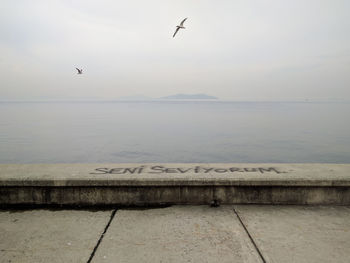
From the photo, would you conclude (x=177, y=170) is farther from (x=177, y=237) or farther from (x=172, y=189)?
(x=177, y=237)

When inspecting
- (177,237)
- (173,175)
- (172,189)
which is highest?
(173,175)

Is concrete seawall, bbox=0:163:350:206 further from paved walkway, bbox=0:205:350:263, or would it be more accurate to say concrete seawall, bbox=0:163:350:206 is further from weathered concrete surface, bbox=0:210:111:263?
weathered concrete surface, bbox=0:210:111:263

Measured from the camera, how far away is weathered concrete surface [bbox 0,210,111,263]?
287 centimetres

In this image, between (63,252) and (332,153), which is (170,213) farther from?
(332,153)

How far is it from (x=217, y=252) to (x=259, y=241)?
57 cm

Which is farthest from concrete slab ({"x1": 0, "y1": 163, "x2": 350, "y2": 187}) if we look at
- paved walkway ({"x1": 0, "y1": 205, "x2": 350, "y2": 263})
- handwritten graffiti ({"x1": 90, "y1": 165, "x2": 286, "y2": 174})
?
paved walkway ({"x1": 0, "y1": 205, "x2": 350, "y2": 263})

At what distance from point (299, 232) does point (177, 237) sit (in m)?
1.53

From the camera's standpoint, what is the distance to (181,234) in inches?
129

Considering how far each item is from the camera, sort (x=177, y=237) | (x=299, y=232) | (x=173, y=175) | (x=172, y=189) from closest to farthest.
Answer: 1. (x=177, y=237)
2. (x=299, y=232)
3. (x=172, y=189)
4. (x=173, y=175)

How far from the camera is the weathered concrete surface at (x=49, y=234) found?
9.41ft

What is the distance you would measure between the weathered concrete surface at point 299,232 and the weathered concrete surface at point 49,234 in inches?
79.3

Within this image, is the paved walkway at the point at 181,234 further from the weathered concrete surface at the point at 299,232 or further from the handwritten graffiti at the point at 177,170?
the handwritten graffiti at the point at 177,170

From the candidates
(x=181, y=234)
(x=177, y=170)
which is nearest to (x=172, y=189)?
(x=177, y=170)

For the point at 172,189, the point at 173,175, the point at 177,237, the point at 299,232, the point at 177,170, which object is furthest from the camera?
the point at 177,170
